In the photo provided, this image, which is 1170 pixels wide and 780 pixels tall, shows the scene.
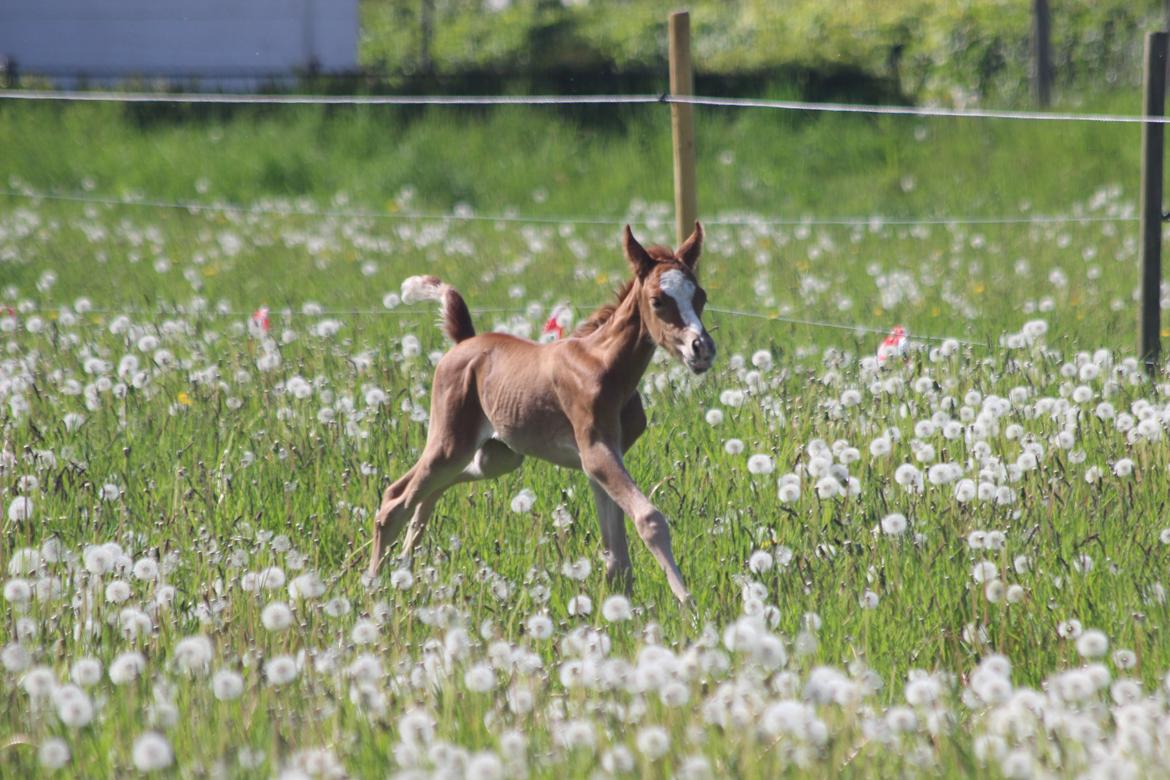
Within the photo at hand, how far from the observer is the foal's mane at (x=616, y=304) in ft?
14.5

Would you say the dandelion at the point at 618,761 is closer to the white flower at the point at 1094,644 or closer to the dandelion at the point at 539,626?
the dandelion at the point at 539,626

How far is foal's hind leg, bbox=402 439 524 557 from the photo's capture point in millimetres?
5047

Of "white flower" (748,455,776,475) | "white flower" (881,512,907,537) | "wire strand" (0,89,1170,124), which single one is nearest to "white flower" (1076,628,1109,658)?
"white flower" (881,512,907,537)

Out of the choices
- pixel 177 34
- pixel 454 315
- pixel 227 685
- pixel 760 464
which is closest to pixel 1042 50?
pixel 760 464

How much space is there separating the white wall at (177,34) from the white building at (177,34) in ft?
0.06

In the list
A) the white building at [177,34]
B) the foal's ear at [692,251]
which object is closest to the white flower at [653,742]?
the foal's ear at [692,251]

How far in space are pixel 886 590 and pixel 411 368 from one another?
3.41 m

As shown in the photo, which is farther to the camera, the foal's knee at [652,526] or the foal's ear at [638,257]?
the foal's ear at [638,257]

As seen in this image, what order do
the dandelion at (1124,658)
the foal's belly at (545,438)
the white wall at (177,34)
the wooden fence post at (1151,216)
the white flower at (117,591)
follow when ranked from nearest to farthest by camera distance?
the dandelion at (1124,658) < the white flower at (117,591) < the foal's belly at (545,438) < the wooden fence post at (1151,216) < the white wall at (177,34)

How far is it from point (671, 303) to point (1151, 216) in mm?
4441

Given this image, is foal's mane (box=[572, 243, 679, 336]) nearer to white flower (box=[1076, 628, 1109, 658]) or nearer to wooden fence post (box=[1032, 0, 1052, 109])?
white flower (box=[1076, 628, 1109, 658])

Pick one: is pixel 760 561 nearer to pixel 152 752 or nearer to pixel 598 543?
pixel 598 543

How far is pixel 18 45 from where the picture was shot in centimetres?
3002

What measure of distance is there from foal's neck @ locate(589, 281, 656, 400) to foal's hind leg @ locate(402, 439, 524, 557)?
0.67 m
